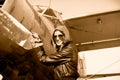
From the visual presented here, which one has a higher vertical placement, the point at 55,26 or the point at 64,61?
the point at 55,26

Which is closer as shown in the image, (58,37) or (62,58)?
(62,58)

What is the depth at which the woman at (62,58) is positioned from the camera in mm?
2479

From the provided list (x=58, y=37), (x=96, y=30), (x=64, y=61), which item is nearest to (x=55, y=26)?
(x=58, y=37)

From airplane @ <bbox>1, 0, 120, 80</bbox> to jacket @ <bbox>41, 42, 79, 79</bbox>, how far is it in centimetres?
14

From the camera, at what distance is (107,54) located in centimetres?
480

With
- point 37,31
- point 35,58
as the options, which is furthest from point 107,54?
point 35,58

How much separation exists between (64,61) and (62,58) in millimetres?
61

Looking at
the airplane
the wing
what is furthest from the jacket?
the wing

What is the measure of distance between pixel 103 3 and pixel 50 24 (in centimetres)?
121

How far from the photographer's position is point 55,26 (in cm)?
302

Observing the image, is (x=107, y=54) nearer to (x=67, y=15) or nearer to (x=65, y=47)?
(x=67, y=15)

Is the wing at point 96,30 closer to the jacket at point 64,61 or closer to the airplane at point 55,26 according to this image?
the airplane at point 55,26

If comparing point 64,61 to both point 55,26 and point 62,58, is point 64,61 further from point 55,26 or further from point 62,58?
point 55,26

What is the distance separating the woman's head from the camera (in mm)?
2779
